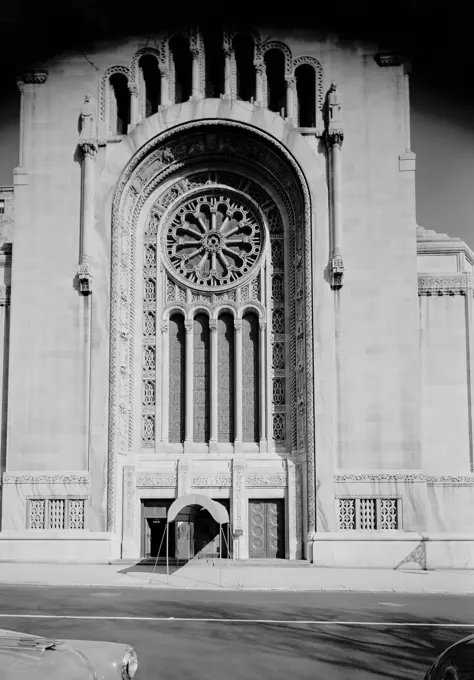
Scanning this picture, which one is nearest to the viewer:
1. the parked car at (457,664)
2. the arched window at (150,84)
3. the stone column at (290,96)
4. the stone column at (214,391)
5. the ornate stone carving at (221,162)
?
the parked car at (457,664)

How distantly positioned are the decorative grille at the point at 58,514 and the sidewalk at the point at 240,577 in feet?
6.11

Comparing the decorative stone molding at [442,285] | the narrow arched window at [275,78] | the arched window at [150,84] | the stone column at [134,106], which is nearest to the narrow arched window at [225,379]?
the decorative stone molding at [442,285]

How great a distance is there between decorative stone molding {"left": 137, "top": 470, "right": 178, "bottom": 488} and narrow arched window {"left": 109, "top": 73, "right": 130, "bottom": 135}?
13.0 m

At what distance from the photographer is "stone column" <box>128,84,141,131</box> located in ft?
107

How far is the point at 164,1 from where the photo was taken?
105ft

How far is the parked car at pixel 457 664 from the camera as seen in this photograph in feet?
21.0

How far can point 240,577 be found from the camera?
25.6m

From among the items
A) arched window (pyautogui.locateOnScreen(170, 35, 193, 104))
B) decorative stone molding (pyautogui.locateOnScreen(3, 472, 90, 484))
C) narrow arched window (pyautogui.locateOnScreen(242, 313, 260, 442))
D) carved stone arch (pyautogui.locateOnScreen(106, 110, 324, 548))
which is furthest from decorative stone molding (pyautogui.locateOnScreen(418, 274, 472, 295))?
decorative stone molding (pyautogui.locateOnScreen(3, 472, 90, 484))

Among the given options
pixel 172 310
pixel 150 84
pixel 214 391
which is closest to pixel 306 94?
pixel 150 84

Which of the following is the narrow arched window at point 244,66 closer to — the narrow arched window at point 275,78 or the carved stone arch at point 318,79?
the narrow arched window at point 275,78

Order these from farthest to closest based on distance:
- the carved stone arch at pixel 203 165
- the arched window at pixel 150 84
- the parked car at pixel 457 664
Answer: the arched window at pixel 150 84, the carved stone arch at pixel 203 165, the parked car at pixel 457 664

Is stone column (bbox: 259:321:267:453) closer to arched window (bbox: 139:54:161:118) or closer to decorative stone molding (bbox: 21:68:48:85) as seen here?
arched window (bbox: 139:54:161:118)

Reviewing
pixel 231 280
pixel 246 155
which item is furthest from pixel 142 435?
pixel 246 155

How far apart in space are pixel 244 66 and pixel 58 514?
60.4 feet
